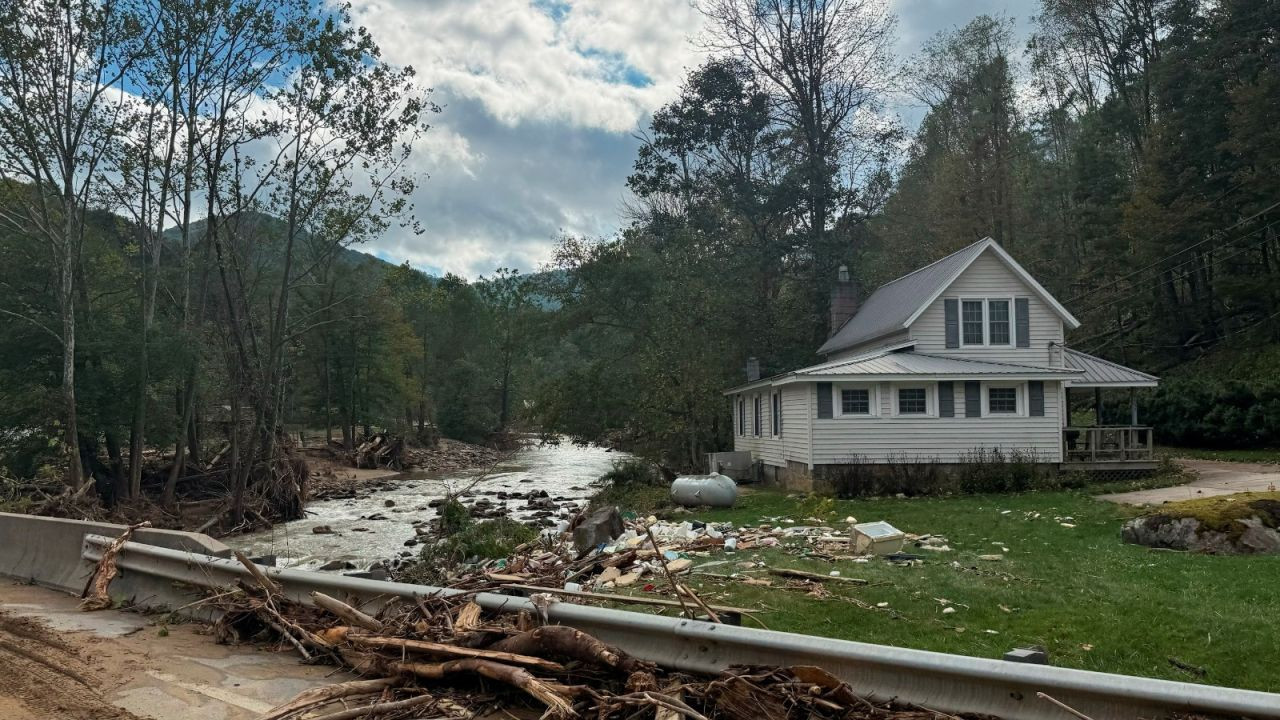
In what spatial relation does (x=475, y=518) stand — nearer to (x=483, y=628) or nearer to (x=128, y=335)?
(x=128, y=335)

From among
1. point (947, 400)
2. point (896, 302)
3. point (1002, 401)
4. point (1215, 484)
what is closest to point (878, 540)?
point (947, 400)

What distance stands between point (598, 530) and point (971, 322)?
1448 cm

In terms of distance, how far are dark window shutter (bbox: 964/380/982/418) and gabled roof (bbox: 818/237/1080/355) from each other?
7.98 ft

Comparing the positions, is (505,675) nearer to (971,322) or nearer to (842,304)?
(971,322)

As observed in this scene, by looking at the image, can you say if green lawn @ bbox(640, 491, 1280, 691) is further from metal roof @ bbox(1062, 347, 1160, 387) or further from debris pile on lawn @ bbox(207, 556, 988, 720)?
metal roof @ bbox(1062, 347, 1160, 387)

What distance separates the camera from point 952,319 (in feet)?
77.5

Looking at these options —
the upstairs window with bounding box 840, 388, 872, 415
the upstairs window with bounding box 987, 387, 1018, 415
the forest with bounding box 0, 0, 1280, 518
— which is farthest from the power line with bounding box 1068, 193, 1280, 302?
the upstairs window with bounding box 840, 388, 872, 415

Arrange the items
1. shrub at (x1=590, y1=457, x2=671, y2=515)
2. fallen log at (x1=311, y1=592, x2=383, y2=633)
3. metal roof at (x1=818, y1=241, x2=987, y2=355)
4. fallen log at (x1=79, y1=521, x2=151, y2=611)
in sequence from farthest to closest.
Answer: metal roof at (x1=818, y1=241, x2=987, y2=355) < shrub at (x1=590, y1=457, x2=671, y2=515) < fallen log at (x1=79, y1=521, x2=151, y2=611) < fallen log at (x1=311, y1=592, x2=383, y2=633)

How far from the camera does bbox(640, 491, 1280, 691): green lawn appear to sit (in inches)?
258

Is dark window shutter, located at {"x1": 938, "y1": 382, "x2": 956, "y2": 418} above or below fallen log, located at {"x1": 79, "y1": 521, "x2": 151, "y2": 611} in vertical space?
above

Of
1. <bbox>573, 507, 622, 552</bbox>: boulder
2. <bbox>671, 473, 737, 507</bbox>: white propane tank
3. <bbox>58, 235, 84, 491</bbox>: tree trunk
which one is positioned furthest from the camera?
<bbox>671, 473, 737, 507</bbox>: white propane tank

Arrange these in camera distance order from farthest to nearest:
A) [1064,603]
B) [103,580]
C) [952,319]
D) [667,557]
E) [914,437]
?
[952,319]
[914,437]
[667,557]
[1064,603]
[103,580]

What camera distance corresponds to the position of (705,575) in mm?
9711

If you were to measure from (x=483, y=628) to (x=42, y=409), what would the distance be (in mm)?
21063
